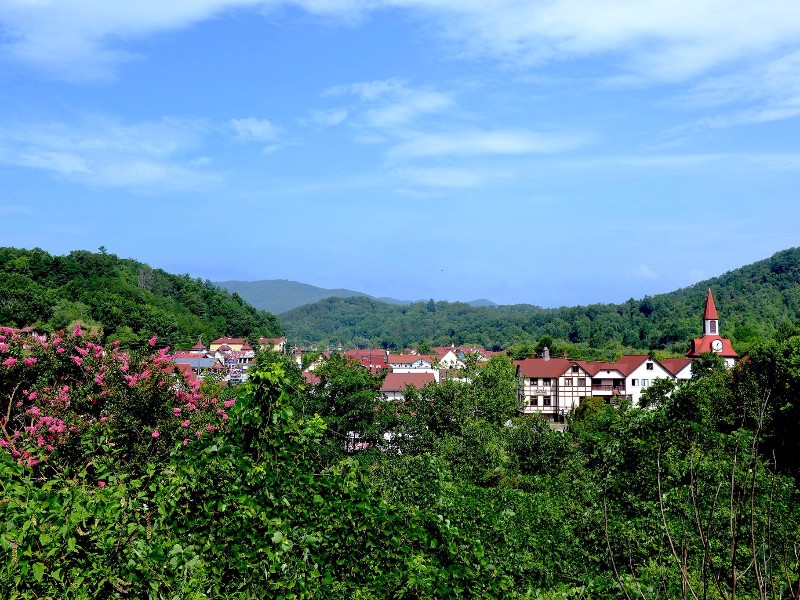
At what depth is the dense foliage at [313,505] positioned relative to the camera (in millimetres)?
5699

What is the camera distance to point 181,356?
77.7m

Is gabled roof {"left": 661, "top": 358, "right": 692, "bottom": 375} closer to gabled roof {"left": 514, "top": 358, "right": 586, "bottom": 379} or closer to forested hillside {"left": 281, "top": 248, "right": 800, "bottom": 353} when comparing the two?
gabled roof {"left": 514, "top": 358, "right": 586, "bottom": 379}

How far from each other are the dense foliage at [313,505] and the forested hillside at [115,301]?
38955mm

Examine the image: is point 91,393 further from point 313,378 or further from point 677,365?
point 677,365

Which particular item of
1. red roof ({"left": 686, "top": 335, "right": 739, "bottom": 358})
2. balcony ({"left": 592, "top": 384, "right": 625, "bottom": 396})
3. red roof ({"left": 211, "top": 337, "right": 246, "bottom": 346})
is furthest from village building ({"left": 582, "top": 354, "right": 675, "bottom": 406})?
red roof ({"left": 211, "top": 337, "right": 246, "bottom": 346})

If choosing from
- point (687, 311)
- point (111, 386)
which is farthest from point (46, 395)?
point (687, 311)

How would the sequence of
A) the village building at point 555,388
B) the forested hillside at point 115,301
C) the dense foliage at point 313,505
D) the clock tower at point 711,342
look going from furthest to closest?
the clock tower at point 711,342 < the forested hillside at point 115,301 < the village building at point 555,388 < the dense foliage at point 313,505

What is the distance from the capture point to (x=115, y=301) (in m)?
81.3

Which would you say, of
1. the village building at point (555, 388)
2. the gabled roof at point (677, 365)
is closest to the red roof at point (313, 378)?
the village building at point (555, 388)

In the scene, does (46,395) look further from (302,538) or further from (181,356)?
(181,356)

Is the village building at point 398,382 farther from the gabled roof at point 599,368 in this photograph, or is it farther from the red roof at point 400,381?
the gabled roof at point 599,368

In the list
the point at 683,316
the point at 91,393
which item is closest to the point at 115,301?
the point at 91,393

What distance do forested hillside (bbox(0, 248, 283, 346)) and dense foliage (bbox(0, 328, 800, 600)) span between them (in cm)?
3896

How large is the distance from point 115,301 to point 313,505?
267 ft
